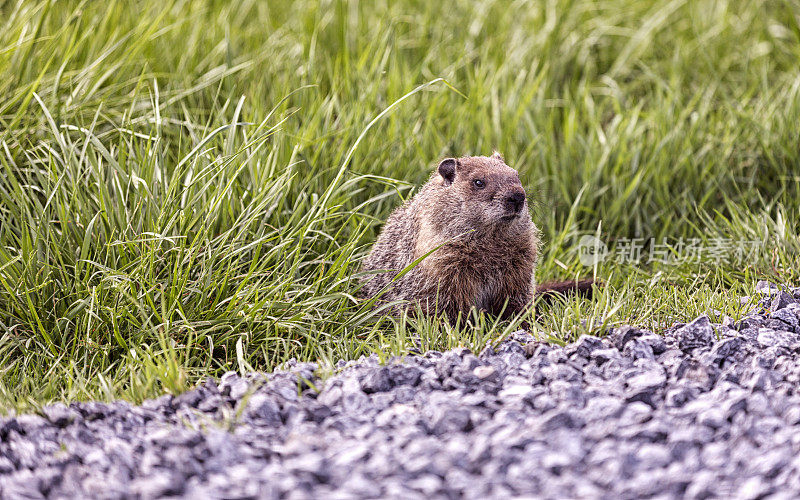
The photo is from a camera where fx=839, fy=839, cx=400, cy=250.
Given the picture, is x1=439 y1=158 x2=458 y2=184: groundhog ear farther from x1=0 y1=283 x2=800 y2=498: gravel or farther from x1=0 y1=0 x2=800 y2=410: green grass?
x1=0 y1=283 x2=800 y2=498: gravel

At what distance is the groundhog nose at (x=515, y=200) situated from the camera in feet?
12.5

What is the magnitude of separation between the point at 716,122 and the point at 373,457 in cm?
424

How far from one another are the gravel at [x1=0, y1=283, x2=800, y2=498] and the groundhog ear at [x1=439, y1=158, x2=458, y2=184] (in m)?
1.12

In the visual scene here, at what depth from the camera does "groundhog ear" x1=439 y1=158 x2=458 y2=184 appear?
405 centimetres

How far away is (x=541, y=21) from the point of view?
6.35 meters

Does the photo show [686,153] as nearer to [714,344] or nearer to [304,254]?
[714,344]

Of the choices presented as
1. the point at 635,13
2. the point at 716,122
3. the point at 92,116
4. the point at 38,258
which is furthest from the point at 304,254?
the point at 635,13

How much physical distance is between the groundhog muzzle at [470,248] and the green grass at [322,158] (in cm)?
25

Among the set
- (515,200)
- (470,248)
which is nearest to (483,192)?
(515,200)

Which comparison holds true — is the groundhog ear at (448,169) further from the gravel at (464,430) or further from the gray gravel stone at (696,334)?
the gray gravel stone at (696,334)

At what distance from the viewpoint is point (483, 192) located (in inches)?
154

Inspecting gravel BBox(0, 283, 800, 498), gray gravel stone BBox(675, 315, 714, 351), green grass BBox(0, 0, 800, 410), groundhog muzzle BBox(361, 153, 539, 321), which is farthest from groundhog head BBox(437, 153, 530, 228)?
gray gravel stone BBox(675, 315, 714, 351)

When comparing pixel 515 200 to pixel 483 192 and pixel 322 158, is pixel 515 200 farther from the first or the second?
pixel 322 158

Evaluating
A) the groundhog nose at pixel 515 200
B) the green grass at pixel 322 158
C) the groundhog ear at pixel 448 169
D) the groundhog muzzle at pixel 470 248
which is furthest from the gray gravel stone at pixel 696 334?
the groundhog ear at pixel 448 169
